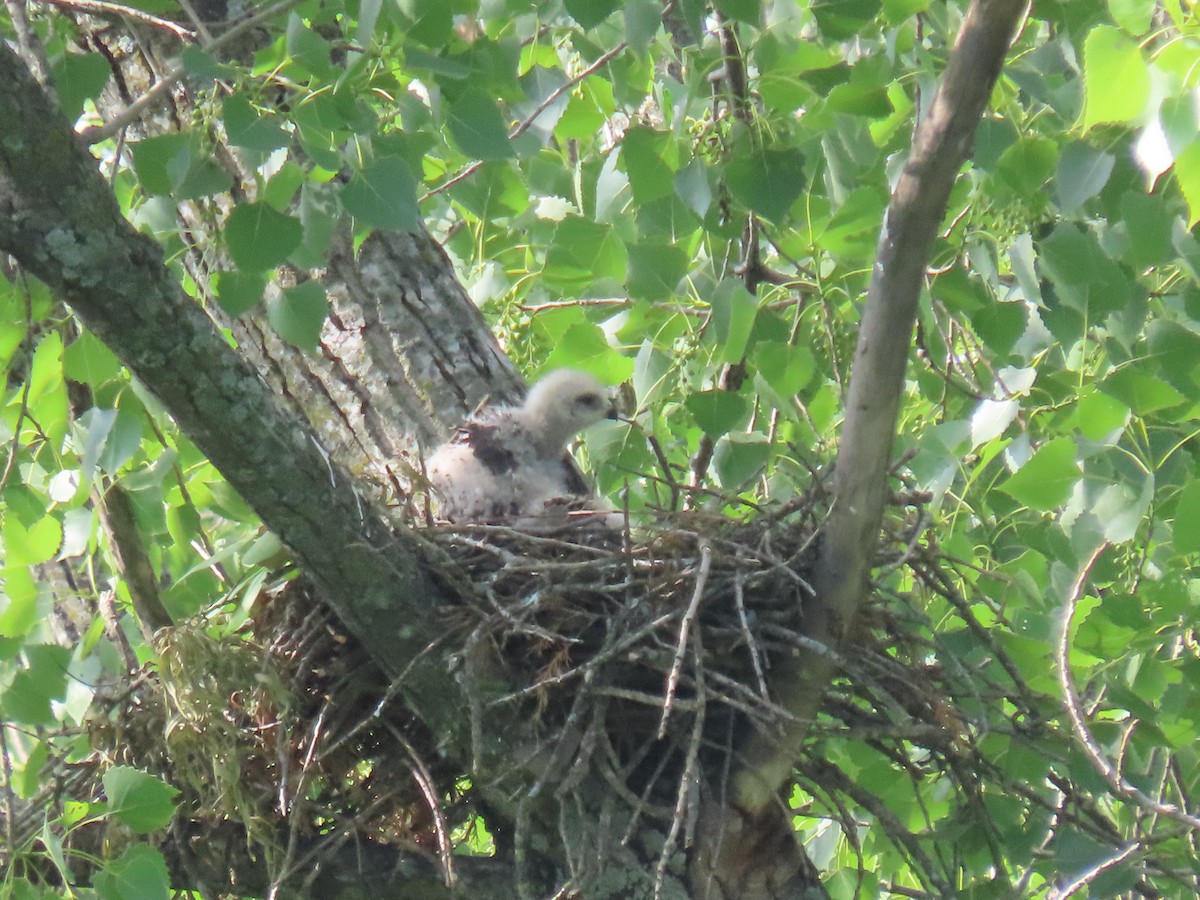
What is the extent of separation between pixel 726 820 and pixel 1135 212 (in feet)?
4.86

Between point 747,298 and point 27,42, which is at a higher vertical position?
point 27,42

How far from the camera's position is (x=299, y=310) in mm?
2664

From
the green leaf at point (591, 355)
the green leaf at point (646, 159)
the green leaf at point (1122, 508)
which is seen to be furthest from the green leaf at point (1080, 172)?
the green leaf at point (591, 355)

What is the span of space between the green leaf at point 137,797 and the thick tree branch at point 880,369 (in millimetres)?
1120

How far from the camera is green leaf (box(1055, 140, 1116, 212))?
241cm

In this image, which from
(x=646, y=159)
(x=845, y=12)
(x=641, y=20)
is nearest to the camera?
(x=641, y=20)

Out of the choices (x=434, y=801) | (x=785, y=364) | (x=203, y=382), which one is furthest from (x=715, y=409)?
(x=203, y=382)

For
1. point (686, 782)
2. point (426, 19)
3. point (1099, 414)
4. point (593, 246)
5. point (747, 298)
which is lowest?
point (686, 782)

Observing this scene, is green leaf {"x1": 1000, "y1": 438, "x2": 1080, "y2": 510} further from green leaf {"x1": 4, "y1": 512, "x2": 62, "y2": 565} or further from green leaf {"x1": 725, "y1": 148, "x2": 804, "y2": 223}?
green leaf {"x1": 4, "y1": 512, "x2": 62, "y2": 565}

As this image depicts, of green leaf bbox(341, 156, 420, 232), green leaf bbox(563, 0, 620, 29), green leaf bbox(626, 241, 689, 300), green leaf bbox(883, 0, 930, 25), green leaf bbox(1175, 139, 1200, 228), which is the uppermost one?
green leaf bbox(563, 0, 620, 29)

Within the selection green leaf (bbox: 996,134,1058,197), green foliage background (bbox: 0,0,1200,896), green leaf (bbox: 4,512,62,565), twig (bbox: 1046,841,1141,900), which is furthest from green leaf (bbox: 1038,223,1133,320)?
green leaf (bbox: 4,512,62,565)

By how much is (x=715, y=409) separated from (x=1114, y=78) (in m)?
1.21

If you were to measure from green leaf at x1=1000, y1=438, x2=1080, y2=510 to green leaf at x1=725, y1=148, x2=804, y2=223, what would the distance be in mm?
689

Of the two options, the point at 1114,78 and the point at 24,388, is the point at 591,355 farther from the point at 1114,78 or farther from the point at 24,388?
the point at 1114,78
